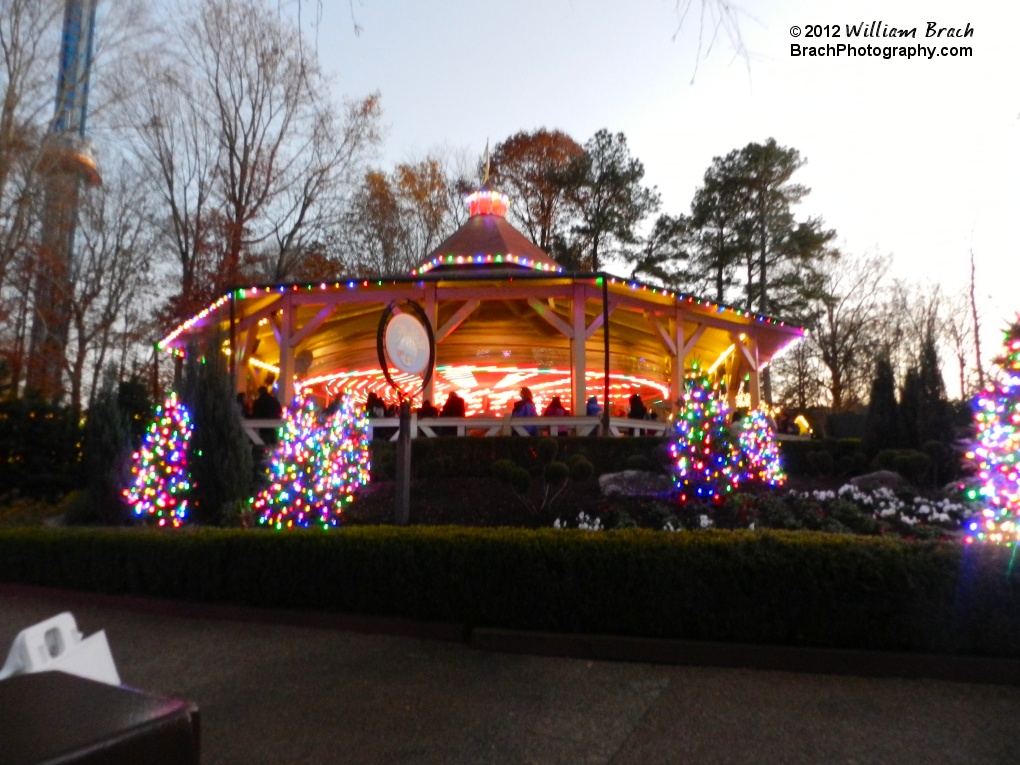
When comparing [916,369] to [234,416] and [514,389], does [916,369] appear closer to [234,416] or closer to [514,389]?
[514,389]

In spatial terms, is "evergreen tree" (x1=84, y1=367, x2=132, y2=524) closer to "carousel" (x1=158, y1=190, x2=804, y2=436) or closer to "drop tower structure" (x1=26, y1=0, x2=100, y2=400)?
"carousel" (x1=158, y1=190, x2=804, y2=436)

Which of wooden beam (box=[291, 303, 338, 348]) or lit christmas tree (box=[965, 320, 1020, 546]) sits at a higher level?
wooden beam (box=[291, 303, 338, 348])

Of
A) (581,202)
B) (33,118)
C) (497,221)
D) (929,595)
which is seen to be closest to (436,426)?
(497,221)

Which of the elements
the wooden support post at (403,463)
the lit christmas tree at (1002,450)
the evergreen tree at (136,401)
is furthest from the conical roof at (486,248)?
the lit christmas tree at (1002,450)

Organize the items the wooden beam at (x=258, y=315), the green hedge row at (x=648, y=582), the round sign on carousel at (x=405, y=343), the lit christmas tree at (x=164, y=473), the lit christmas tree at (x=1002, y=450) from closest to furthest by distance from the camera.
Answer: the green hedge row at (x=648, y=582) → the lit christmas tree at (x=1002, y=450) → the round sign on carousel at (x=405, y=343) → the lit christmas tree at (x=164, y=473) → the wooden beam at (x=258, y=315)

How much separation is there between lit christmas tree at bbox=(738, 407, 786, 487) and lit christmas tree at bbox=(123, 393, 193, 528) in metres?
7.77

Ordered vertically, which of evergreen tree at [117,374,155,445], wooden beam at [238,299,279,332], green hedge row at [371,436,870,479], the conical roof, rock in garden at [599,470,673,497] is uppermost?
the conical roof

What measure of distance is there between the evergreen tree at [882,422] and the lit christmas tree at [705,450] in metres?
6.18

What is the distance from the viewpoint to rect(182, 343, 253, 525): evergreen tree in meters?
11.0

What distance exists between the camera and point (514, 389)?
2166 cm

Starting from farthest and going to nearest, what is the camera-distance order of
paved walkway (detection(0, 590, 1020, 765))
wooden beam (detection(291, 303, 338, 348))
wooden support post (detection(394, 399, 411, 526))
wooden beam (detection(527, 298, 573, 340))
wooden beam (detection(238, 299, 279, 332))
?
wooden beam (detection(238, 299, 279, 332)) < wooden beam (detection(291, 303, 338, 348)) < wooden beam (detection(527, 298, 573, 340)) < wooden support post (detection(394, 399, 411, 526)) < paved walkway (detection(0, 590, 1020, 765))

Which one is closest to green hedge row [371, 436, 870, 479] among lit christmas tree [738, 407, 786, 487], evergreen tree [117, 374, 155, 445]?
lit christmas tree [738, 407, 786, 487]

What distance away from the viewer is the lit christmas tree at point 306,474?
32.6ft

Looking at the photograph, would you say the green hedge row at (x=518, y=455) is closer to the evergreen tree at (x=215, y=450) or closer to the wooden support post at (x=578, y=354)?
the evergreen tree at (x=215, y=450)
